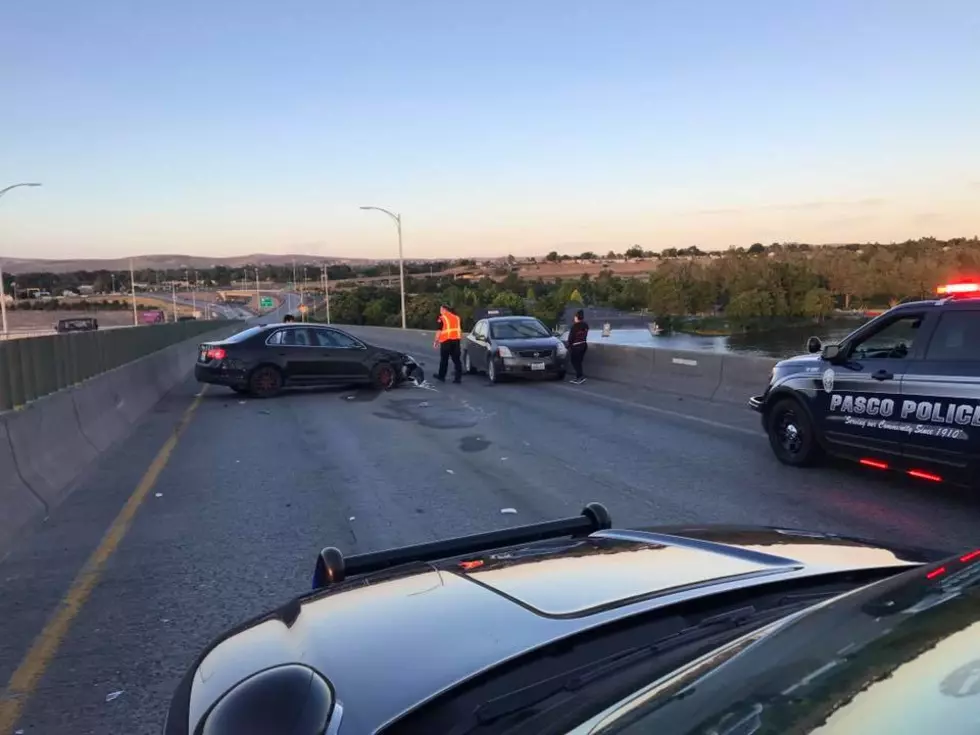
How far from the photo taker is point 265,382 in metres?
18.8

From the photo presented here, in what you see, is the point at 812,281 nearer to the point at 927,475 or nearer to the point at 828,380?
the point at 828,380

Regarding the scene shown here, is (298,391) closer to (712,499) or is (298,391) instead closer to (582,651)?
(712,499)

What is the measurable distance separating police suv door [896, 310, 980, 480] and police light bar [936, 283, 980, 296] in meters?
0.30

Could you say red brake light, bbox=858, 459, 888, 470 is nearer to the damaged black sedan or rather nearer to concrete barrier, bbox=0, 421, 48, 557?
concrete barrier, bbox=0, 421, 48, 557

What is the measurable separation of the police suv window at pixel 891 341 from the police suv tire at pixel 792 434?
915 mm

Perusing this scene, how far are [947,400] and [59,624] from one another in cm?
711

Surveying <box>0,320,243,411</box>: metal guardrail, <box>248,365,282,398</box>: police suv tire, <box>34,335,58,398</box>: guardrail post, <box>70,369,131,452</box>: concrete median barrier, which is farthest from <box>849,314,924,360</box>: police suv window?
<box>248,365,282,398</box>: police suv tire

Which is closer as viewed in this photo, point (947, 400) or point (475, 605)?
point (475, 605)

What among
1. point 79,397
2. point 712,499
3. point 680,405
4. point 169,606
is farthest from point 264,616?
point 680,405

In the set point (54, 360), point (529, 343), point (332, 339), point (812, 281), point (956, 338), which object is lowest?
point (529, 343)

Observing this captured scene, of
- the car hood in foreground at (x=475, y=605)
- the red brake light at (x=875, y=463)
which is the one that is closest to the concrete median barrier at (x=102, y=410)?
the red brake light at (x=875, y=463)

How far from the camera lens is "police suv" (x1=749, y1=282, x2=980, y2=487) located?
7.55 m

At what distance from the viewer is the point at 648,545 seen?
3.47 meters

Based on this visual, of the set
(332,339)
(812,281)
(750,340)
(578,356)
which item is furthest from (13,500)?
(812,281)
